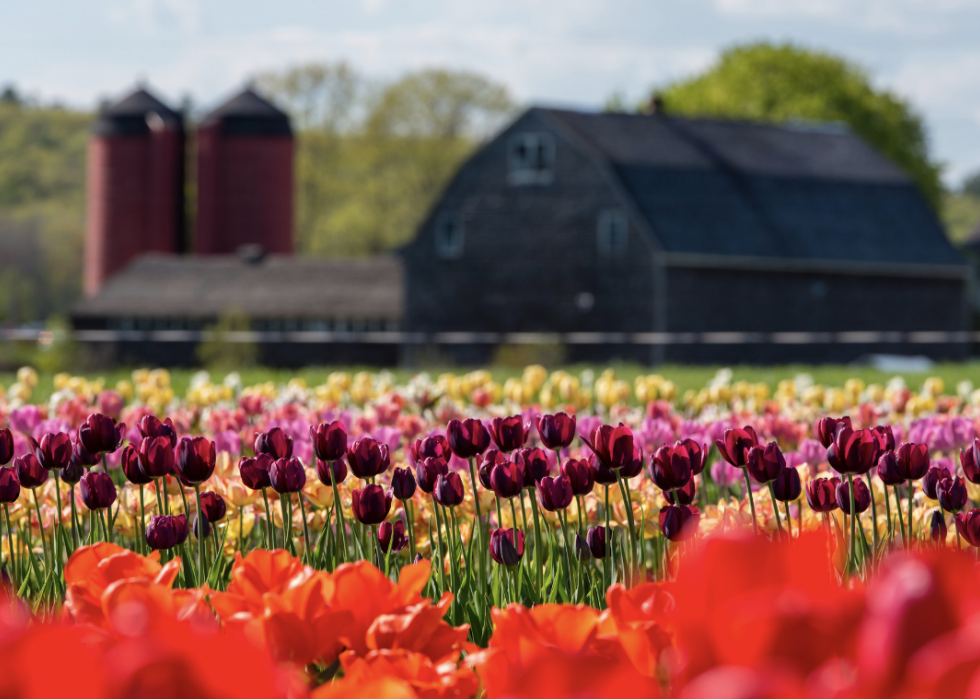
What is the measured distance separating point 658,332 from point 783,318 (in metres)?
4.57

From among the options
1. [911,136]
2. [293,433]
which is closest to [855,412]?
[293,433]

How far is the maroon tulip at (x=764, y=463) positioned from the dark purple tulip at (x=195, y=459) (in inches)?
49.7

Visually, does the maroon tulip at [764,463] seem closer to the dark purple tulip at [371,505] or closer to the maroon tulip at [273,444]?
the dark purple tulip at [371,505]

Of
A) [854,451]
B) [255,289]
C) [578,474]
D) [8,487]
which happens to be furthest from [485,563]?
[255,289]

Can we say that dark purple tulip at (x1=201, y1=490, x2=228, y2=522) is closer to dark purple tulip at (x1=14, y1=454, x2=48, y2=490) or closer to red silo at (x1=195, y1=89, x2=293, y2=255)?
dark purple tulip at (x1=14, y1=454, x2=48, y2=490)

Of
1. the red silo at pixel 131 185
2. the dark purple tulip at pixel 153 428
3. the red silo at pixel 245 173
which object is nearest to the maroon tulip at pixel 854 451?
the dark purple tulip at pixel 153 428

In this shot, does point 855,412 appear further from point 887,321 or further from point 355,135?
point 355,135

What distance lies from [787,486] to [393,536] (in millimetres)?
1112

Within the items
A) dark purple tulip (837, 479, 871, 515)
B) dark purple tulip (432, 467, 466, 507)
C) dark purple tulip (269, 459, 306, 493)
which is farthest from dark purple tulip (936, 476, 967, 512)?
dark purple tulip (269, 459, 306, 493)

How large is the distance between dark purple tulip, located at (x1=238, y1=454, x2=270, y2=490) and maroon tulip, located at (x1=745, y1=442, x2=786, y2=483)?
1.15 metres

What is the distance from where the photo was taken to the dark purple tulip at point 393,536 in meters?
3.47

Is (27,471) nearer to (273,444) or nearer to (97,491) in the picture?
(97,491)

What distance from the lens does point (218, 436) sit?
4.78m

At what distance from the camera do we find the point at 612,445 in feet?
9.79
